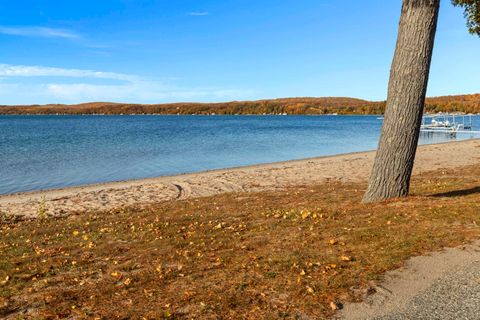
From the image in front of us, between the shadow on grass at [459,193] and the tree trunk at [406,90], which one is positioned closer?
the tree trunk at [406,90]

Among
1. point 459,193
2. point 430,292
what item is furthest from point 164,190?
point 430,292

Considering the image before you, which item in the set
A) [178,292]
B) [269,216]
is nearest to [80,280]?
[178,292]

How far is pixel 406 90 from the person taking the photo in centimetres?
942

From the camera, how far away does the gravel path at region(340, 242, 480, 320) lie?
4879mm

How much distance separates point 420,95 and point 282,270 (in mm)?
5433

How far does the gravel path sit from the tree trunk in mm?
3336

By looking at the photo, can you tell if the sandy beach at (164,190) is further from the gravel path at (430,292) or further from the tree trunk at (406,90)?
the gravel path at (430,292)

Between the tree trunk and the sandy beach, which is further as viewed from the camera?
the sandy beach

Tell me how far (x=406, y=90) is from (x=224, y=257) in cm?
546

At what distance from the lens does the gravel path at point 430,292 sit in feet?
16.0

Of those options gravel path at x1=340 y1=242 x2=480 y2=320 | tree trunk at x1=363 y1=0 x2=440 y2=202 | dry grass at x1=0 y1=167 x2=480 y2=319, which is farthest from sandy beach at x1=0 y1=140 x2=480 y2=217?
gravel path at x1=340 y1=242 x2=480 y2=320

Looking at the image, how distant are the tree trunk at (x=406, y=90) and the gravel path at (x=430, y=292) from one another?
3.34 m

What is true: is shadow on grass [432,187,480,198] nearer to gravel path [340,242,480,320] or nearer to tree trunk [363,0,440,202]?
tree trunk [363,0,440,202]

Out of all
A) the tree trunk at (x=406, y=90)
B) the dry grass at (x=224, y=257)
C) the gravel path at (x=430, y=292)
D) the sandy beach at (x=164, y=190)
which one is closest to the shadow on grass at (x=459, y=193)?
the dry grass at (x=224, y=257)
